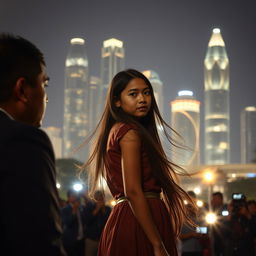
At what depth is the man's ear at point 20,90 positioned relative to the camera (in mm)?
1760

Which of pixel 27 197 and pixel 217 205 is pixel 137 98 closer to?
pixel 27 197

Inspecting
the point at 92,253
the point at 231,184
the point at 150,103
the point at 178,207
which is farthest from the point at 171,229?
the point at 231,184

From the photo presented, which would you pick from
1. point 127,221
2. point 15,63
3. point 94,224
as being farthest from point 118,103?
point 94,224

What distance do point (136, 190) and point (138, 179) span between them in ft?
0.20

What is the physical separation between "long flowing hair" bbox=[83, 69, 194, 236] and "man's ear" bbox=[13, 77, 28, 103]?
Result: 1386mm

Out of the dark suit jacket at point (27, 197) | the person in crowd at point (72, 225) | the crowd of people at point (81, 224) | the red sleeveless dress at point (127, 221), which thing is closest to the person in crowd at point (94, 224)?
the crowd of people at point (81, 224)

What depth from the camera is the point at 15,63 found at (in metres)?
1.78

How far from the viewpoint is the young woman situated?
9.71 feet

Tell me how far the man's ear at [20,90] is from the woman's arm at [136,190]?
50.4 inches

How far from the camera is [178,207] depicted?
322 centimetres

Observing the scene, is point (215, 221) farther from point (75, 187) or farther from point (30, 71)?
point (30, 71)

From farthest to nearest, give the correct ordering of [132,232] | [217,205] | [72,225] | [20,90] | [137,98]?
[217,205] → [72,225] → [137,98] → [132,232] → [20,90]

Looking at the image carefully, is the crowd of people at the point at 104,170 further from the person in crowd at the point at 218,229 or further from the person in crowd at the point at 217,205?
the person in crowd at the point at 217,205

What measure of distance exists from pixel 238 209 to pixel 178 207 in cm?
695
